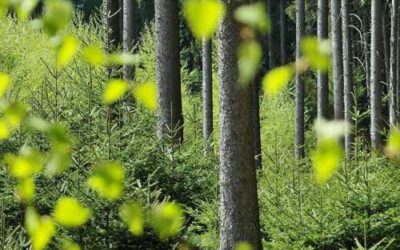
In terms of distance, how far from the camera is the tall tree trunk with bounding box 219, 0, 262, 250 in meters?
6.02

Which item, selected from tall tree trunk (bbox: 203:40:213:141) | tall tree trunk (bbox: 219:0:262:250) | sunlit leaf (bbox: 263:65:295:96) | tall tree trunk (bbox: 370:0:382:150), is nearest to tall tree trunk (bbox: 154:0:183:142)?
tall tree trunk (bbox: 219:0:262:250)

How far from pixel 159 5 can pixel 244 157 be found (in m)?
4.63

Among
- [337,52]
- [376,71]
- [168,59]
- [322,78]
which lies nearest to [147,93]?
[168,59]

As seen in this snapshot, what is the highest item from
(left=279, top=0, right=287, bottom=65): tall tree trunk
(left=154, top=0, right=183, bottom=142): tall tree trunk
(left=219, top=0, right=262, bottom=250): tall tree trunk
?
(left=279, top=0, right=287, bottom=65): tall tree trunk

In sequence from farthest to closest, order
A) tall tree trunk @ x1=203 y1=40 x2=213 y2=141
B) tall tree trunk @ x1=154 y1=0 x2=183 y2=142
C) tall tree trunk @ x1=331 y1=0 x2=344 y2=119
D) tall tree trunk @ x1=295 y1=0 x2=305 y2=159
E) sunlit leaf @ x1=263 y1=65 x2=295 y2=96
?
tall tree trunk @ x1=295 y1=0 x2=305 y2=159
tall tree trunk @ x1=203 y1=40 x2=213 y2=141
tall tree trunk @ x1=331 y1=0 x2=344 y2=119
tall tree trunk @ x1=154 y1=0 x2=183 y2=142
sunlit leaf @ x1=263 y1=65 x2=295 y2=96

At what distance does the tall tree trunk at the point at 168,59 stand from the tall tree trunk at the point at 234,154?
4.00 m

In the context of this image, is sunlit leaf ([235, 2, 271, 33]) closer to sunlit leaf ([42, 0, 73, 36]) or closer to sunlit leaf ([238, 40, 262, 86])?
sunlit leaf ([238, 40, 262, 86])

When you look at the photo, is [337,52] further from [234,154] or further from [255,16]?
[255,16]

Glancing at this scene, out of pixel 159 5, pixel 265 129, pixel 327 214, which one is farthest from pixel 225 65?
pixel 265 129

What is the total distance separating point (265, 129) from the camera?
25.3 m

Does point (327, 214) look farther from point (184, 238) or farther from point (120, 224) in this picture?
point (120, 224)

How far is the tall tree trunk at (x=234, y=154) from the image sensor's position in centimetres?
602

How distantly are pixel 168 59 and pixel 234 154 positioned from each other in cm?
440

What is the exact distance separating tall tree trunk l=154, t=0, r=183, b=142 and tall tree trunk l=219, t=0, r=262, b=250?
13.1 feet
